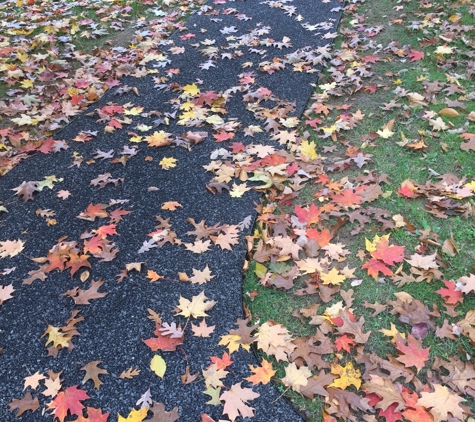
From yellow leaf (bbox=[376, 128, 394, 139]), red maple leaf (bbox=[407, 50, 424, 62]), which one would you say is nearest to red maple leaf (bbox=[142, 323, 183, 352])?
yellow leaf (bbox=[376, 128, 394, 139])

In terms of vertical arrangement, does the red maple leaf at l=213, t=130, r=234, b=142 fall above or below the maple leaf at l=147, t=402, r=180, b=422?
above

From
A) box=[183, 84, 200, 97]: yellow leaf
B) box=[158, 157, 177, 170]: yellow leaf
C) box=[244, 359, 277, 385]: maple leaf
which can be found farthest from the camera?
box=[183, 84, 200, 97]: yellow leaf

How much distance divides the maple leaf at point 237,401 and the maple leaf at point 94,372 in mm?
779

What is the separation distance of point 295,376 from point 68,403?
139cm

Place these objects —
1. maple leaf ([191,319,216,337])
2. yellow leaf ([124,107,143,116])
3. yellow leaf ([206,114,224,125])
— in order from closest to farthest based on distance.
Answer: maple leaf ([191,319,216,337]), yellow leaf ([206,114,224,125]), yellow leaf ([124,107,143,116])

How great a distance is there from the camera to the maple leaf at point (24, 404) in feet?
8.12

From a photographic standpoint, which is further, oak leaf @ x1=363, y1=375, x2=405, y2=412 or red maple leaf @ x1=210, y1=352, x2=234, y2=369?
red maple leaf @ x1=210, y1=352, x2=234, y2=369

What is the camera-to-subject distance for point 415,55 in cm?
567

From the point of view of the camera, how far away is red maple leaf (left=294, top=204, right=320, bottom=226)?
3539 millimetres

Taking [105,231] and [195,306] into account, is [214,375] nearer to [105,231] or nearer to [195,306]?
[195,306]

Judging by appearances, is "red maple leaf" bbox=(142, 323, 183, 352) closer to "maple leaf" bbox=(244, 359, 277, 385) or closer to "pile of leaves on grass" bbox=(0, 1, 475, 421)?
"pile of leaves on grass" bbox=(0, 1, 475, 421)

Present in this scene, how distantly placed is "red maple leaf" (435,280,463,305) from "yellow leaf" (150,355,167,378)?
2.00 meters

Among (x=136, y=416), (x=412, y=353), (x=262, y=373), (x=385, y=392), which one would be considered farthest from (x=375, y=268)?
(x=136, y=416)

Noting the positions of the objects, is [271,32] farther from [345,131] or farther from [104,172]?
[104,172]
